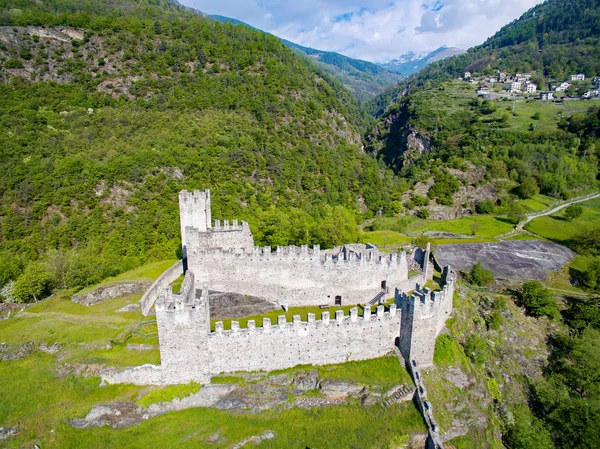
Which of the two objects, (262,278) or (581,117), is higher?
(581,117)

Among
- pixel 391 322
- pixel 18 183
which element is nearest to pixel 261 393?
pixel 391 322

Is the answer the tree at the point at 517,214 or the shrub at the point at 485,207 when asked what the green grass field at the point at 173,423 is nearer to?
the tree at the point at 517,214

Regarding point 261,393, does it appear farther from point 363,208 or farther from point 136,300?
point 363,208

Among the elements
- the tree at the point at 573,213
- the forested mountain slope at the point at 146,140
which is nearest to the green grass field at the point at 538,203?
the tree at the point at 573,213

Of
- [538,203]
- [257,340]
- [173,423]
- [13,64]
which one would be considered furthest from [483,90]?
[173,423]

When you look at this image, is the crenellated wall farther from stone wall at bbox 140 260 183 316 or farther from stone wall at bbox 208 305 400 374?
stone wall at bbox 140 260 183 316

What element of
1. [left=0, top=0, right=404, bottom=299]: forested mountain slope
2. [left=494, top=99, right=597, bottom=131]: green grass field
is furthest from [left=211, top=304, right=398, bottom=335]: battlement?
[left=494, top=99, right=597, bottom=131]: green grass field

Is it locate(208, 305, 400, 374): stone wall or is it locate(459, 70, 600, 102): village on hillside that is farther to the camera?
locate(459, 70, 600, 102): village on hillside
